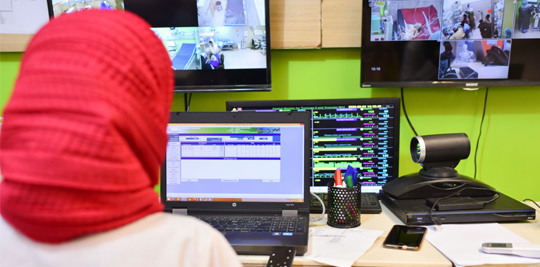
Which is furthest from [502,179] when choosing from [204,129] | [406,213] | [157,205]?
[157,205]

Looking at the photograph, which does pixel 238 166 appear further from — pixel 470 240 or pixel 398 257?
pixel 470 240

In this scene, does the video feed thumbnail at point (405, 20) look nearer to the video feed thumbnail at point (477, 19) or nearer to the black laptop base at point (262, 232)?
the video feed thumbnail at point (477, 19)

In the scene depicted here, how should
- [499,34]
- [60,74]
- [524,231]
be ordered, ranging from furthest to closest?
[499,34] → [524,231] → [60,74]

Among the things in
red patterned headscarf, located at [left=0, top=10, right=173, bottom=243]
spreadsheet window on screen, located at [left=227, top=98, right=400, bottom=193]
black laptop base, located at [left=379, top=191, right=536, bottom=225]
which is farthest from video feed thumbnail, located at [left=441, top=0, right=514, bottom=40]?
red patterned headscarf, located at [left=0, top=10, right=173, bottom=243]

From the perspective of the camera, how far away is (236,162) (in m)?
1.25

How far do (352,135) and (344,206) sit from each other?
1.04 feet

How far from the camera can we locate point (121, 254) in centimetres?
46

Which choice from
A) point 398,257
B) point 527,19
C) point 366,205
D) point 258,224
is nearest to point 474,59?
point 527,19

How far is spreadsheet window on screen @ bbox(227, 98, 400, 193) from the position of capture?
1.43m

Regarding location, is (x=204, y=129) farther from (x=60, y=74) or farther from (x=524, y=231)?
(x=524, y=231)

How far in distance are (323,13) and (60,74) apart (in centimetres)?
132

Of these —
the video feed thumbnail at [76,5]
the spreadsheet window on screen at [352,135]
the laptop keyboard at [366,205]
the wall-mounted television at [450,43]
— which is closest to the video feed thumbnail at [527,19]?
the wall-mounted television at [450,43]

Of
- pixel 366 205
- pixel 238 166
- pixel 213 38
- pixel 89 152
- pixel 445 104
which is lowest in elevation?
pixel 366 205

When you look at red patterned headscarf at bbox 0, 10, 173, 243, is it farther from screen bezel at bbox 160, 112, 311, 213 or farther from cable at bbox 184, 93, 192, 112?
cable at bbox 184, 93, 192, 112
